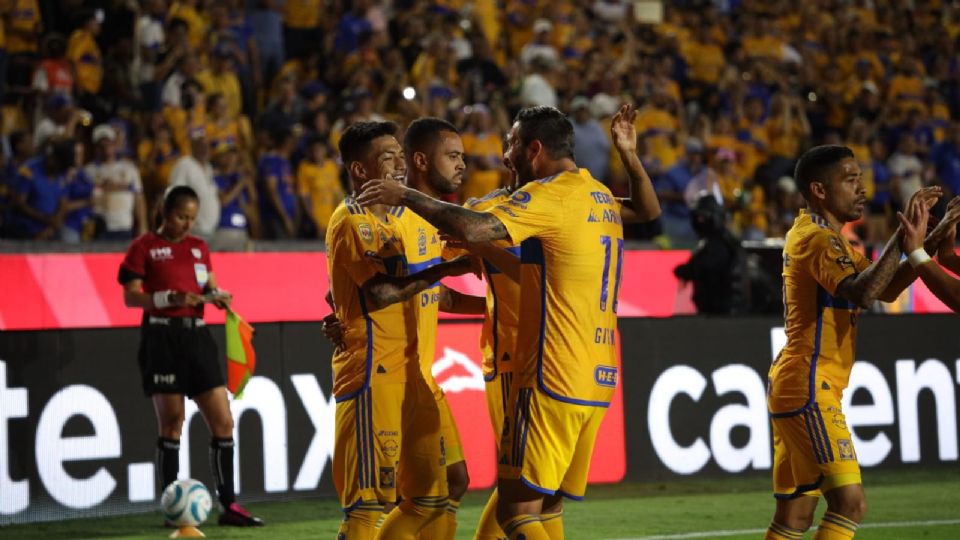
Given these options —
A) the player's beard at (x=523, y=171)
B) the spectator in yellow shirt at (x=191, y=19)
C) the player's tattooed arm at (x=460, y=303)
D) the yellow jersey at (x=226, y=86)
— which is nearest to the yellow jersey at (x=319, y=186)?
the yellow jersey at (x=226, y=86)

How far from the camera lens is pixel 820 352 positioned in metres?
6.77

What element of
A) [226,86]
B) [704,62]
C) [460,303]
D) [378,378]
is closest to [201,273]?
[460,303]

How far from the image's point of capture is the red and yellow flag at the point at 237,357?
1002 centimetres

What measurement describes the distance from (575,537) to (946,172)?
13282 millimetres

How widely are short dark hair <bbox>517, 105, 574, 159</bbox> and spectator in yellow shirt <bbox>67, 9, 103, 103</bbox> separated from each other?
11.0 m

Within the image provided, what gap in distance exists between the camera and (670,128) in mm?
18891

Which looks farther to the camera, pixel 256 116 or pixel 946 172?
pixel 946 172

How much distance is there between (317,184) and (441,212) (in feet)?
34.6

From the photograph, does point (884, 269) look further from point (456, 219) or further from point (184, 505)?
point (184, 505)

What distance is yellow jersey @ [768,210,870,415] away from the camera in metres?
6.71

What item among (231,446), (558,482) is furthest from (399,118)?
(558,482)

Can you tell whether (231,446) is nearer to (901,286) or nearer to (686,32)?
(901,286)

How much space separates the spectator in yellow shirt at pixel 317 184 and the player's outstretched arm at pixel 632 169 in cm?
953

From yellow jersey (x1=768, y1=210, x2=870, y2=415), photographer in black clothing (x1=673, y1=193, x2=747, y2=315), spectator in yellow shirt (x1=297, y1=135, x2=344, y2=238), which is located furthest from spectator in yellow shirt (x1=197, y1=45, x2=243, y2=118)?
yellow jersey (x1=768, y1=210, x2=870, y2=415)
